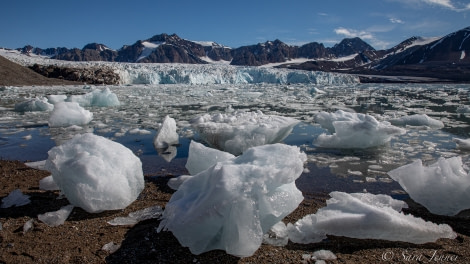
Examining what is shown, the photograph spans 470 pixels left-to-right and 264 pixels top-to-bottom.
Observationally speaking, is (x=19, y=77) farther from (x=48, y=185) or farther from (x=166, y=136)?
→ (x=48, y=185)

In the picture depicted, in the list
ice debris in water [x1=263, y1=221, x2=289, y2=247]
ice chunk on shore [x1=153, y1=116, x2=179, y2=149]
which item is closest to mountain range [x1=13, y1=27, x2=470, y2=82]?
ice chunk on shore [x1=153, y1=116, x2=179, y2=149]

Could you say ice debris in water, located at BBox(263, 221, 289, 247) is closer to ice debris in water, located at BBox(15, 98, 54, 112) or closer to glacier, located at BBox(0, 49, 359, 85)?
ice debris in water, located at BBox(15, 98, 54, 112)

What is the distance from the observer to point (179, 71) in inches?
1346

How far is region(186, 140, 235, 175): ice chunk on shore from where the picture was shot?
2943 millimetres

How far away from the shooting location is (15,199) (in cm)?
255

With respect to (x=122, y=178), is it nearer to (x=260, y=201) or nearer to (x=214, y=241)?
(x=214, y=241)

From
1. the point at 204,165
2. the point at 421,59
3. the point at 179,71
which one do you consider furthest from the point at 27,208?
the point at 421,59

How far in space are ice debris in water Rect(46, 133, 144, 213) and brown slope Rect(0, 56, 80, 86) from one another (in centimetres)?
2643

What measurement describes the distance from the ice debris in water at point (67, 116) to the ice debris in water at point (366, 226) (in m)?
6.04

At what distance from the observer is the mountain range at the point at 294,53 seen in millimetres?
94000

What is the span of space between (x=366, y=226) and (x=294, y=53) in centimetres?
15083

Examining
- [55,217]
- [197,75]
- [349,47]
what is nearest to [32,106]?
[55,217]

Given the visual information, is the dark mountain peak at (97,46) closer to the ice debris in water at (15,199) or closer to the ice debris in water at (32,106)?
the ice debris in water at (32,106)

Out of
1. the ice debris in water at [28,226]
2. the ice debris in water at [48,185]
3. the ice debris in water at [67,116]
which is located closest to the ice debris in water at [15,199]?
the ice debris in water at [48,185]
